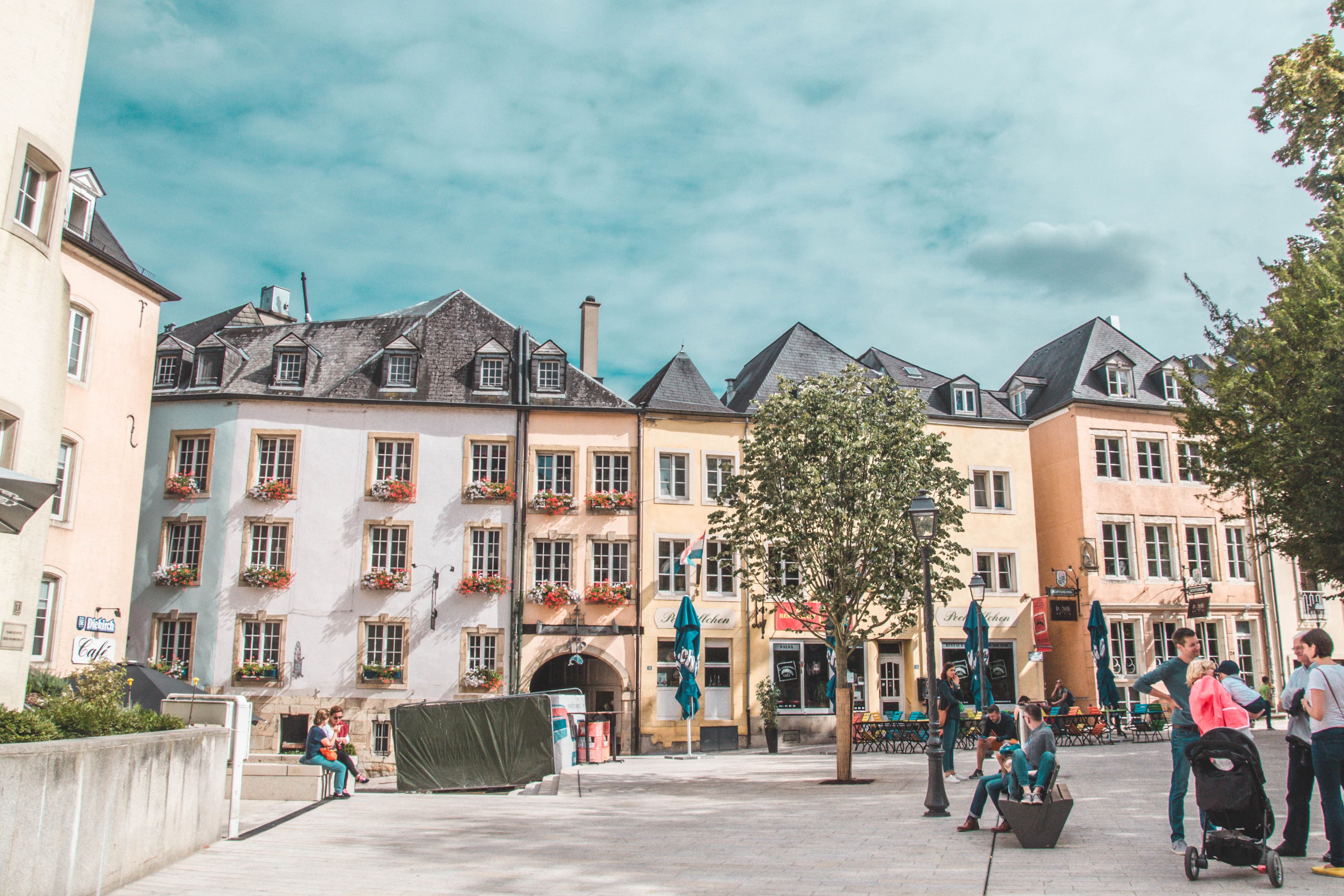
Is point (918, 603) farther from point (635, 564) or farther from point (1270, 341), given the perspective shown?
point (635, 564)

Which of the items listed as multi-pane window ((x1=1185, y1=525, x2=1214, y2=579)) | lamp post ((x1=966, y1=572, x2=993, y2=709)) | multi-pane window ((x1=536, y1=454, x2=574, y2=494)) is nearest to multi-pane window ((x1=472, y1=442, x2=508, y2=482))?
multi-pane window ((x1=536, y1=454, x2=574, y2=494))

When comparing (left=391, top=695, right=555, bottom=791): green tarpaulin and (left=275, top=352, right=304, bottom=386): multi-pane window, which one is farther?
(left=275, top=352, right=304, bottom=386): multi-pane window

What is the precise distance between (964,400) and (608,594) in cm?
1392

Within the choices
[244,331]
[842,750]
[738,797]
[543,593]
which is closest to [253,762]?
[738,797]

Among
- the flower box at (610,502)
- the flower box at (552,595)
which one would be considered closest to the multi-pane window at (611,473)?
the flower box at (610,502)

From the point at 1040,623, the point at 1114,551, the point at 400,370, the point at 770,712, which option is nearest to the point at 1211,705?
the point at 770,712

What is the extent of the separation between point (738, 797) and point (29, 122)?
13748mm

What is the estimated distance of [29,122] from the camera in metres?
13.5

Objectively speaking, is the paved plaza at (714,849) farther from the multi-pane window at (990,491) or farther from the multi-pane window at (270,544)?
the multi-pane window at (990,491)

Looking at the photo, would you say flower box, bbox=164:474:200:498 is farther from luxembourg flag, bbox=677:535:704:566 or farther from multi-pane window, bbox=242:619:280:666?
luxembourg flag, bbox=677:535:704:566

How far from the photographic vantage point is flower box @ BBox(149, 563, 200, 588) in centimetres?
2839

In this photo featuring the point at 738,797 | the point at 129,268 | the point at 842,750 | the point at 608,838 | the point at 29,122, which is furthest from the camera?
the point at 129,268

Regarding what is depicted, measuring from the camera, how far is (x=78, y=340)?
78.6 ft

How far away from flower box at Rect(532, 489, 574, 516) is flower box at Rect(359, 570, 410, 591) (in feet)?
13.4
